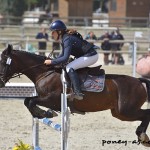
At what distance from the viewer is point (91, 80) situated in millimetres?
8250

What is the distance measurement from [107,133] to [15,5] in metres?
42.4

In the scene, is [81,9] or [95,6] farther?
[95,6]

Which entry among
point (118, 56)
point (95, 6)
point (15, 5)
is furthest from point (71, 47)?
point (95, 6)

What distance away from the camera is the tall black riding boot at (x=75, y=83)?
315 inches

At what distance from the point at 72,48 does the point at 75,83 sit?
1.55 feet

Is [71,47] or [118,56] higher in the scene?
[71,47]

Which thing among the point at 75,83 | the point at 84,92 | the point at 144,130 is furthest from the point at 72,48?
the point at 144,130

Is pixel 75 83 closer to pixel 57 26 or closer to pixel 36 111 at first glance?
pixel 36 111

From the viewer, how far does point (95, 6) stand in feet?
208

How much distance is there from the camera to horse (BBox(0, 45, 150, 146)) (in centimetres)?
820

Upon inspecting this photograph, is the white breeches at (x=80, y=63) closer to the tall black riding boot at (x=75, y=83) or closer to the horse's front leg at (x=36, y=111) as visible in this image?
the tall black riding boot at (x=75, y=83)

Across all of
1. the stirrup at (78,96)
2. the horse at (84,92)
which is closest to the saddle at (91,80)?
the horse at (84,92)

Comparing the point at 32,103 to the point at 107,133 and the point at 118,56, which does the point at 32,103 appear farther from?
the point at 118,56

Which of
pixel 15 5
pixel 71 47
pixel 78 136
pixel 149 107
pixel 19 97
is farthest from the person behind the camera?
pixel 15 5
